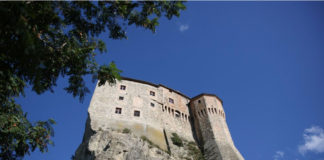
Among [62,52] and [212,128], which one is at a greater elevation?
[212,128]

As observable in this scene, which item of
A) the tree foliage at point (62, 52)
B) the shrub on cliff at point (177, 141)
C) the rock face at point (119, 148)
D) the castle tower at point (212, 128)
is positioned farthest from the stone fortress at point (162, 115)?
the tree foliage at point (62, 52)

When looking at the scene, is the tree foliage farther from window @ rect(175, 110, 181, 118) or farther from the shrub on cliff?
window @ rect(175, 110, 181, 118)

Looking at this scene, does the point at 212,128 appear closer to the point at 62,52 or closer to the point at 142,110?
the point at 142,110

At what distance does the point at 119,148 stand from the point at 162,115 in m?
10.4

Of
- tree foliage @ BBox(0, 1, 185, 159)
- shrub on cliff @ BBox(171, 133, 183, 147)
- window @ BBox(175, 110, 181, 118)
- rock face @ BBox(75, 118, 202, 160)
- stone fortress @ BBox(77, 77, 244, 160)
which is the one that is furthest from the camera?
window @ BBox(175, 110, 181, 118)

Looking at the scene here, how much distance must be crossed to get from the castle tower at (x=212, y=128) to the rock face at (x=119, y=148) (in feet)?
10.4

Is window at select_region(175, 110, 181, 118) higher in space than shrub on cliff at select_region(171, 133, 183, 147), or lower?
higher

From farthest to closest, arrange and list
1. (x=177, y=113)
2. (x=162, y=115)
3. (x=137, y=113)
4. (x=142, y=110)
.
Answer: (x=177, y=113), (x=162, y=115), (x=142, y=110), (x=137, y=113)

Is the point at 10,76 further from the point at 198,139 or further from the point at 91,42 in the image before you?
the point at 198,139

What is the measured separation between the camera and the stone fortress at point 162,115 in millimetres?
21734

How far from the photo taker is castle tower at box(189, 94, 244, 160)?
21.8 metres

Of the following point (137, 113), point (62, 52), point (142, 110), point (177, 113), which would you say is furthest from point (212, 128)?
point (62, 52)

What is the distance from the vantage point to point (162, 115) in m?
26.5

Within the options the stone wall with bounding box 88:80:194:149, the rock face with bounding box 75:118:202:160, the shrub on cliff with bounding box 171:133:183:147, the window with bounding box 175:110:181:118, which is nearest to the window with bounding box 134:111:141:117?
the stone wall with bounding box 88:80:194:149
